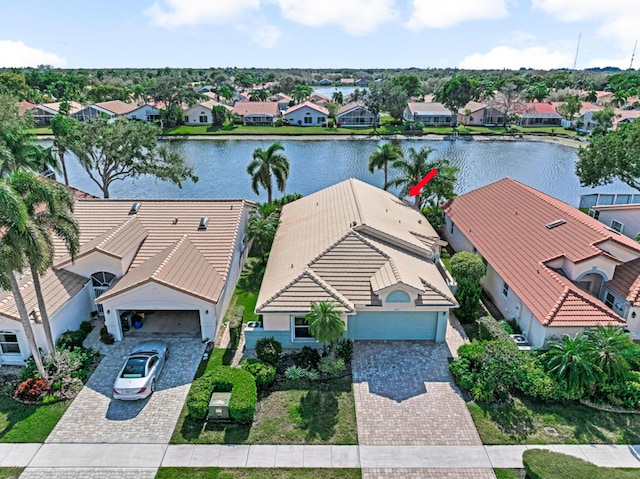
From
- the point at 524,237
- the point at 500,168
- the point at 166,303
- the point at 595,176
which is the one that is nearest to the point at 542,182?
the point at 500,168

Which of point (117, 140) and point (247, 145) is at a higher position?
point (117, 140)

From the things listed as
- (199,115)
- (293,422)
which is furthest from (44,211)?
(199,115)

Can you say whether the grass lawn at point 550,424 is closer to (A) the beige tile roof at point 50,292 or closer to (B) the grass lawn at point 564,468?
(B) the grass lawn at point 564,468

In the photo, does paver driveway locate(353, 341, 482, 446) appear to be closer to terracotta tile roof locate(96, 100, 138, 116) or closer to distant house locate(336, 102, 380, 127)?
distant house locate(336, 102, 380, 127)

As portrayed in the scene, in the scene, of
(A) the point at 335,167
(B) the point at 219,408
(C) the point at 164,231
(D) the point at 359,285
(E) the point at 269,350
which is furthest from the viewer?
(A) the point at 335,167

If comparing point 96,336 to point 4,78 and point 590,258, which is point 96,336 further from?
point 4,78

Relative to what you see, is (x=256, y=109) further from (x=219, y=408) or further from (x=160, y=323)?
(x=219, y=408)
